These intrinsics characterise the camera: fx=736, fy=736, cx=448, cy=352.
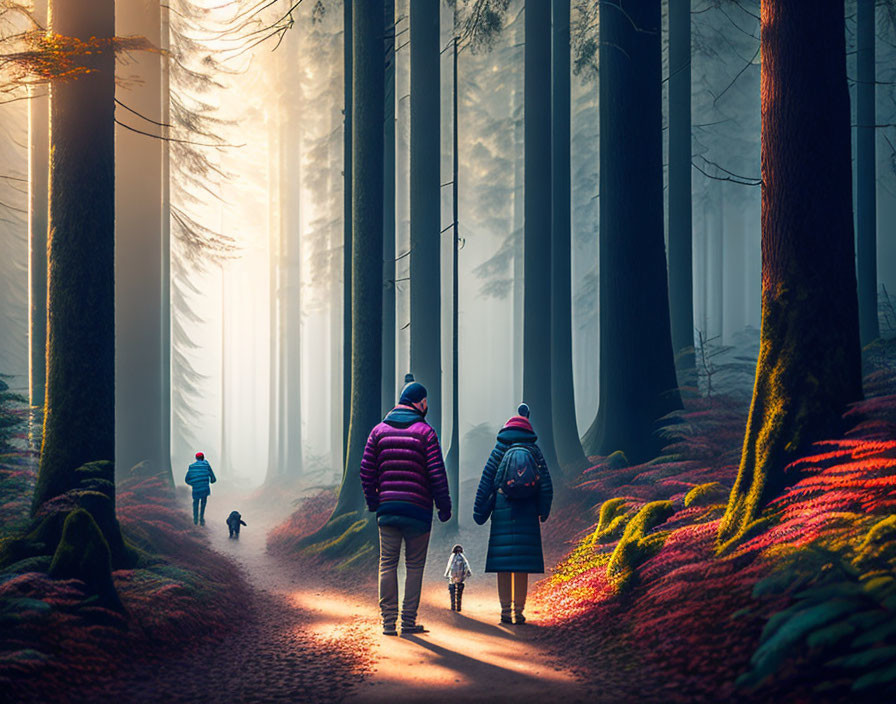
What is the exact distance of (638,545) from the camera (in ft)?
25.2

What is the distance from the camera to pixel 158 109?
1881cm

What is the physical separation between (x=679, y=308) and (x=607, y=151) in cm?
596

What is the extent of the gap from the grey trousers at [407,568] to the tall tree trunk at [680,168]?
11192mm

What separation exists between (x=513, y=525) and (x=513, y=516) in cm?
10

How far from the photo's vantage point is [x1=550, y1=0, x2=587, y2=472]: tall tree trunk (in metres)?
16.2

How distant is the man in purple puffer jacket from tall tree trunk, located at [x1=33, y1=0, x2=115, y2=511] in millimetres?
3334

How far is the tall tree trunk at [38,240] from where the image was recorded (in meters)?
16.4

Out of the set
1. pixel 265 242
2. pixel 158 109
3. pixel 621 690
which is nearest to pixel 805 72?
pixel 621 690

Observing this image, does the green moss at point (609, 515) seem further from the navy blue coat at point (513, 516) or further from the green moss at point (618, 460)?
the green moss at point (618, 460)

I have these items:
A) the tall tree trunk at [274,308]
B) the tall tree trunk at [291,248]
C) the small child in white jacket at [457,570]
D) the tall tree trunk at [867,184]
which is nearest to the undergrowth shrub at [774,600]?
the small child in white jacket at [457,570]

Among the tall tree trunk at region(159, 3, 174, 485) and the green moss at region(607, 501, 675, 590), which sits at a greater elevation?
the tall tree trunk at region(159, 3, 174, 485)

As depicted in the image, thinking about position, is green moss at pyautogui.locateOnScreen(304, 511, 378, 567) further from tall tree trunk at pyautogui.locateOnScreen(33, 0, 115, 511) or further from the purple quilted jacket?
the purple quilted jacket

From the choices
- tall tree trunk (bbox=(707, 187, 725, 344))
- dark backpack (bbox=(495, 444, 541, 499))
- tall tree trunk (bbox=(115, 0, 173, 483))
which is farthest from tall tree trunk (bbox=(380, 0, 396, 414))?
tall tree trunk (bbox=(707, 187, 725, 344))

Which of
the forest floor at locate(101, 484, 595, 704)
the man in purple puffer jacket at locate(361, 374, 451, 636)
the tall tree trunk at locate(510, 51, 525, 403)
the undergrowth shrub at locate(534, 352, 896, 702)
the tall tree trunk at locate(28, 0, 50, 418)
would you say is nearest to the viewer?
the undergrowth shrub at locate(534, 352, 896, 702)
